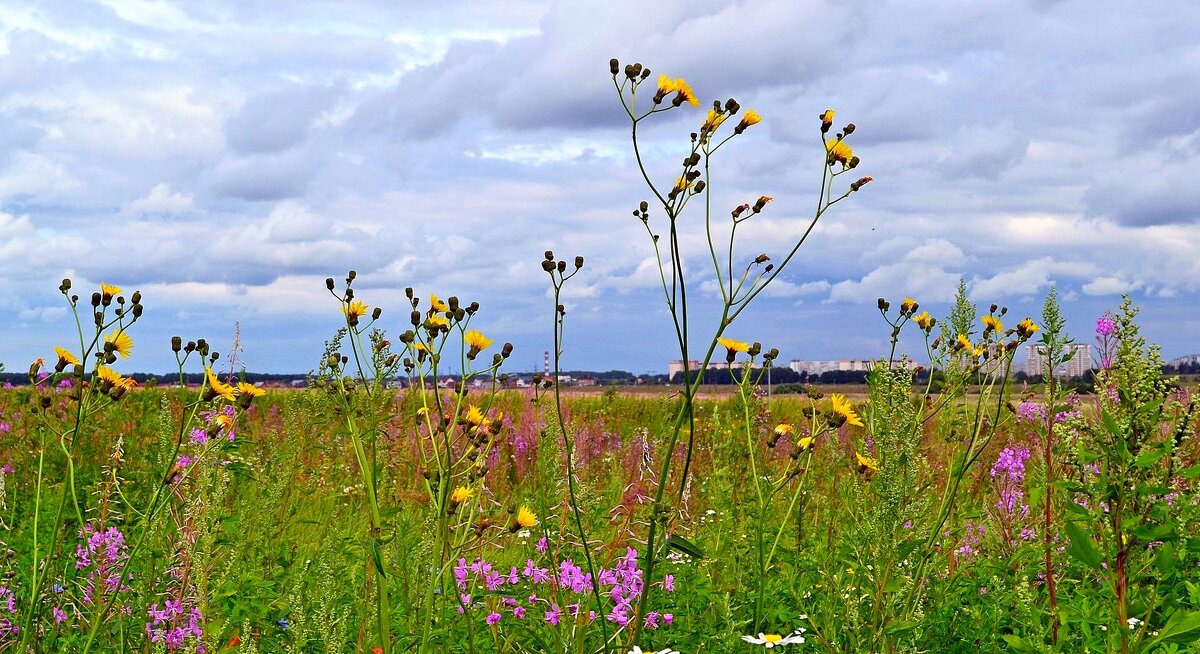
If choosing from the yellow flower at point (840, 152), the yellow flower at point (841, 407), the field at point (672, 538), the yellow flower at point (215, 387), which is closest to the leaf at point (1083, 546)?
the field at point (672, 538)

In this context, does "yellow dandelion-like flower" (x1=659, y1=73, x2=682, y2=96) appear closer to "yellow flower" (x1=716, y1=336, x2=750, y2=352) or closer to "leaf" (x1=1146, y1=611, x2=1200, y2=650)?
"yellow flower" (x1=716, y1=336, x2=750, y2=352)

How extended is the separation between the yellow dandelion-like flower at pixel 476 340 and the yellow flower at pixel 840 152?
4.14 ft

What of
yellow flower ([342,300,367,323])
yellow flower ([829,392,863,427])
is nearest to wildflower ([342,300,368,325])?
yellow flower ([342,300,367,323])

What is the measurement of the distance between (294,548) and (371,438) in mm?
2339

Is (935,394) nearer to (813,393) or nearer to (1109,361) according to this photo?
(813,393)

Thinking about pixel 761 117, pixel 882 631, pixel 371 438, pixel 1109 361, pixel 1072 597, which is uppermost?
pixel 761 117

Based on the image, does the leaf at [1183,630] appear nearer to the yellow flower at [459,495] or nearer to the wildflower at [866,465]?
the wildflower at [866,465]

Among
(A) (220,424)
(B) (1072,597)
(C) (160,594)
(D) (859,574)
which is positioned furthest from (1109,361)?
(C) (160,594)

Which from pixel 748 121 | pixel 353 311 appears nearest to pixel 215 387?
pixel 353 311

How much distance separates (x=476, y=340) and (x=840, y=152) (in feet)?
4.31

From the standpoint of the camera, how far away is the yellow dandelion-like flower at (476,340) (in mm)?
2758

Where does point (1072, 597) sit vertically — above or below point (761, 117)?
below

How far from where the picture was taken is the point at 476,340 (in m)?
2.77

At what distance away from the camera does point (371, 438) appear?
2693mm
